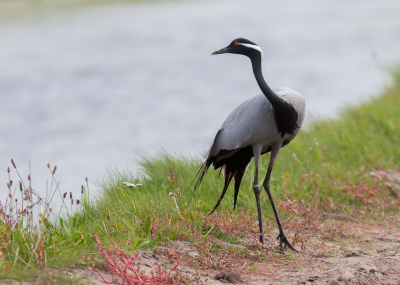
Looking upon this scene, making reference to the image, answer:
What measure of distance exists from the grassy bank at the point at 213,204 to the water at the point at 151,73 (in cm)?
118

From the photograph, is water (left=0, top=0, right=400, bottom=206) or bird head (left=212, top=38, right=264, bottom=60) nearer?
bird head (left=212, top=38, right=264, bottom=60)

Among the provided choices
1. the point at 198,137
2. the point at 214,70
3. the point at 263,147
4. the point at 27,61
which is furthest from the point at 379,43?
the point at 263,147

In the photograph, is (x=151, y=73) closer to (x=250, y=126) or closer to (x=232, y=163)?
(x=232, y=163)

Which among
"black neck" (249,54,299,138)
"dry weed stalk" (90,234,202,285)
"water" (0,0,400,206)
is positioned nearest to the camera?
"dry weed stalk" (90,234,202,285)

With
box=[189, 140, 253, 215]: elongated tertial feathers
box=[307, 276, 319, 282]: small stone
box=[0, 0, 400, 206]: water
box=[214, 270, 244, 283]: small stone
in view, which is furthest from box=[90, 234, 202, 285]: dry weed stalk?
box=[0, 0, 400, 206]: water

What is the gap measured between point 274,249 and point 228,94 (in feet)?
33.0

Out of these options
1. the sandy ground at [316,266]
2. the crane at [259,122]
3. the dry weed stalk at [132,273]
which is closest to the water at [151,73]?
the crane at [259,122]

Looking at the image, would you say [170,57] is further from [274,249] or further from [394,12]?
[274,249]

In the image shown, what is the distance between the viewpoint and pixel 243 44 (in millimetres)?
4367

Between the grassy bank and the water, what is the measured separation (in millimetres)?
1180

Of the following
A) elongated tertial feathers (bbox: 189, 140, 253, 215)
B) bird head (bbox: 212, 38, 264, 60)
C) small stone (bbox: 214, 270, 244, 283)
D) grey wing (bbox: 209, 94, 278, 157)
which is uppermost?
bird head (bbox: 212, 38, 264, 60)

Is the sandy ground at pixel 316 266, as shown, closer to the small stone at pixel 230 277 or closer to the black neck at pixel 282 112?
the small stone at pixel 230 277

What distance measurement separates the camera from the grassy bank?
332 cm

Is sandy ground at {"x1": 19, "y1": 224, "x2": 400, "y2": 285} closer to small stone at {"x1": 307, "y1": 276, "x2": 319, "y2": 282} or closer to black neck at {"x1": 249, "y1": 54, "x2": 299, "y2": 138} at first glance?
small stone at {"x1": 307, "y1": 276, "x2": 319, "y2": 282}
